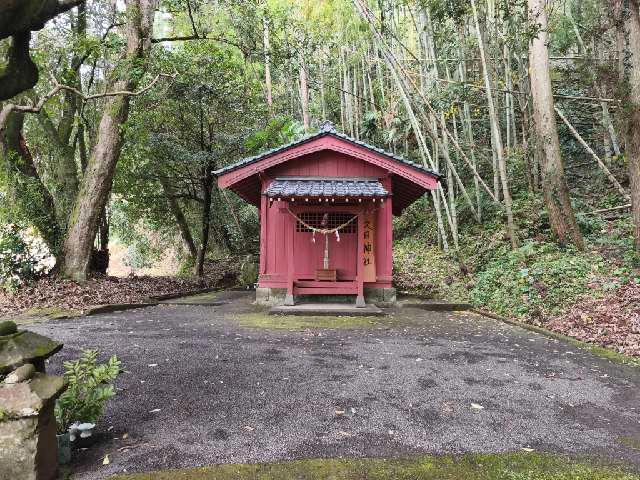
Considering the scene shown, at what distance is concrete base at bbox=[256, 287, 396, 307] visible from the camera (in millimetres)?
8438

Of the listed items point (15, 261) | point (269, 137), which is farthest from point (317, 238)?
point (15, 261)

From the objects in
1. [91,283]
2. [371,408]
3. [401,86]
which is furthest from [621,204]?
[91,283]

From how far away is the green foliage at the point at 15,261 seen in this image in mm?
8125

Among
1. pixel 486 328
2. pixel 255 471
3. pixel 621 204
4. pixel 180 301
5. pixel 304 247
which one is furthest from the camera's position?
pixel 621 204

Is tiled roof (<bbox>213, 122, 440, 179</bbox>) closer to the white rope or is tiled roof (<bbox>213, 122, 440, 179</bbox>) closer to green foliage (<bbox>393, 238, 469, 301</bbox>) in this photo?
the white rope

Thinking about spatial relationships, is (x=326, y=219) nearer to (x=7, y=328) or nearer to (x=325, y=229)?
(x=325, y=229)

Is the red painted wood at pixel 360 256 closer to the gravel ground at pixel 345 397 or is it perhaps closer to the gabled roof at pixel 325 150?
the gabled roof at pixel 325 150

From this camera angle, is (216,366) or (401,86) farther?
(401,86)

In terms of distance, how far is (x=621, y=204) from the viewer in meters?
10.5

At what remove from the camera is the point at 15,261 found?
8.20 meters

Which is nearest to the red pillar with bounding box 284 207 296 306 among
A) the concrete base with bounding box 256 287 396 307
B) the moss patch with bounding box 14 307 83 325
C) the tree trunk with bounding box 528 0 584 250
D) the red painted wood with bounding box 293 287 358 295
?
the red painted wood with bounding box 293 287 358 295

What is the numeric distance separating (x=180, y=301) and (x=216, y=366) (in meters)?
5.60

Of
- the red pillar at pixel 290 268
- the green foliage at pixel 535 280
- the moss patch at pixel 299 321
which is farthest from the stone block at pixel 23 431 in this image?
the green foliage at pixel 535 280

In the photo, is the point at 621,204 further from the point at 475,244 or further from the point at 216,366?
the point at 216,366
